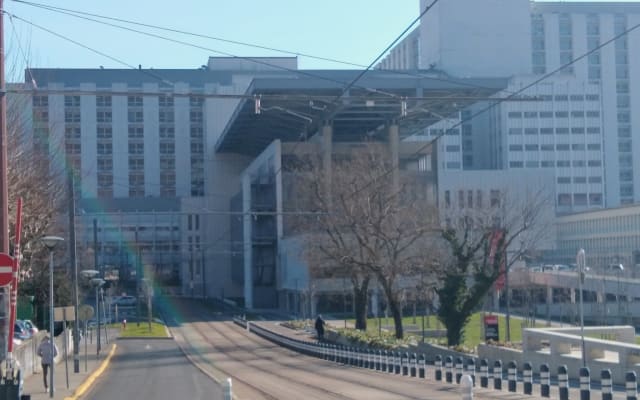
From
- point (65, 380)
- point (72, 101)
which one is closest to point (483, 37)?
point (72, 101)

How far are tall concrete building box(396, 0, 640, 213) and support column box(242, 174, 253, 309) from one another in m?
28.7

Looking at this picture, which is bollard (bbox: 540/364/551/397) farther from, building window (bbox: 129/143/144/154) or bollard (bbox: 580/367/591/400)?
building window (bbox: 129/143/144/154)

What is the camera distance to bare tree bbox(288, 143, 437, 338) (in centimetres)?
5034

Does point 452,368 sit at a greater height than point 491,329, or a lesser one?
lesser

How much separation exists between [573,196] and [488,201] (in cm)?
5552

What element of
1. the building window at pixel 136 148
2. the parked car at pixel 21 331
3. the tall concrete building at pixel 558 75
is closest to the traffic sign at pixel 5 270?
the parked car at pixel 21 331

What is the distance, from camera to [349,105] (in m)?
71.9

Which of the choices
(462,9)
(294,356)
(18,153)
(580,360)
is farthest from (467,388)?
(462,9)

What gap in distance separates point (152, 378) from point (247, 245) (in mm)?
59610

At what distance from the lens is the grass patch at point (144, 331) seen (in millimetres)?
71619

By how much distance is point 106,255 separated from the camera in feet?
344

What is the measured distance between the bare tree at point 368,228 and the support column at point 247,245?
Result: 110ft

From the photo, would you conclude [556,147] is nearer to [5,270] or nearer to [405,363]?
[405,363]

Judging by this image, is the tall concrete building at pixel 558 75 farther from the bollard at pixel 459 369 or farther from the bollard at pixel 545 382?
the bollard at pixel 545 382
